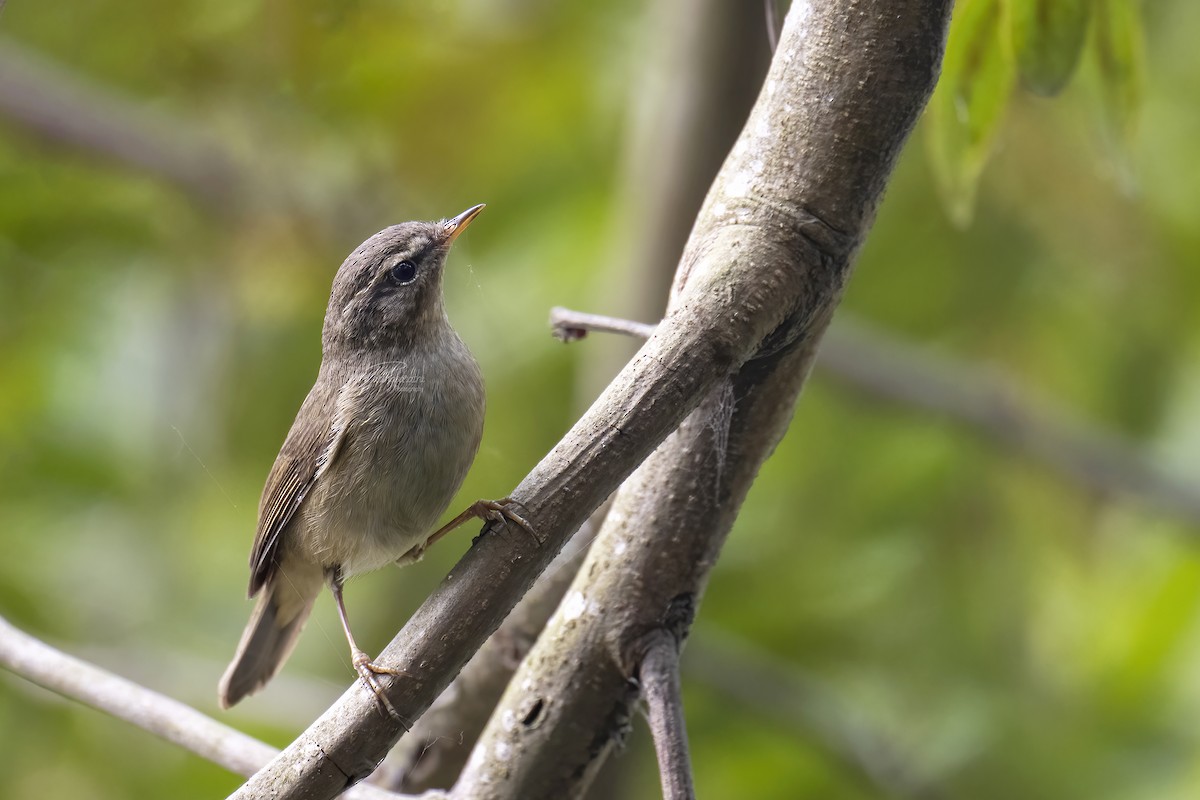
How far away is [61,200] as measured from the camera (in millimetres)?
4863

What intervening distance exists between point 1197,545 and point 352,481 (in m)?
3.36

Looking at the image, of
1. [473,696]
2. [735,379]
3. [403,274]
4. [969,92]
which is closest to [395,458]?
[403,274]

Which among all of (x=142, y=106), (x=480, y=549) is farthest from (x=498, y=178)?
Result: (x=480, y=549)

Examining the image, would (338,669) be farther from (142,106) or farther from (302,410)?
(142,106)

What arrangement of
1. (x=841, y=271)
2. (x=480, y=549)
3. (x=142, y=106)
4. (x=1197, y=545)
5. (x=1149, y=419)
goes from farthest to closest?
(x=142, y=106)
(x=1197, y=545)
(x=1149, y=419)
(x=841, y=271)
(x=480, y=549)

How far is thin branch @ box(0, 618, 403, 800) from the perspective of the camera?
8.28 feet

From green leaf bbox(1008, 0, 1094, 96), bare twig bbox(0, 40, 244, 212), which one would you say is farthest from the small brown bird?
bare twig bbox(0, 40, 244, 212)

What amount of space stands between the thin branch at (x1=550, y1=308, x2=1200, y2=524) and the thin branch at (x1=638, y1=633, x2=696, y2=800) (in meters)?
2.30

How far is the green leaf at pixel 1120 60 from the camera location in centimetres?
261

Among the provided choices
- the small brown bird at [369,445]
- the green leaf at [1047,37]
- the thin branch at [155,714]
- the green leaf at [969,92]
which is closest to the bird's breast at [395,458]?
the small brown bird at [369,445]

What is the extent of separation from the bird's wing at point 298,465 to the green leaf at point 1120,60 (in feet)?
6.14

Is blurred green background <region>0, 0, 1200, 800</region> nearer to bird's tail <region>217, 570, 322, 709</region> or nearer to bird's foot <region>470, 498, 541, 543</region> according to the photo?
bird's tail <region>217, 570, 322, 709</region>

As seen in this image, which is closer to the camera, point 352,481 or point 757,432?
point 757,432

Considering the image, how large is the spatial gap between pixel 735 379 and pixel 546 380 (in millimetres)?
2310
